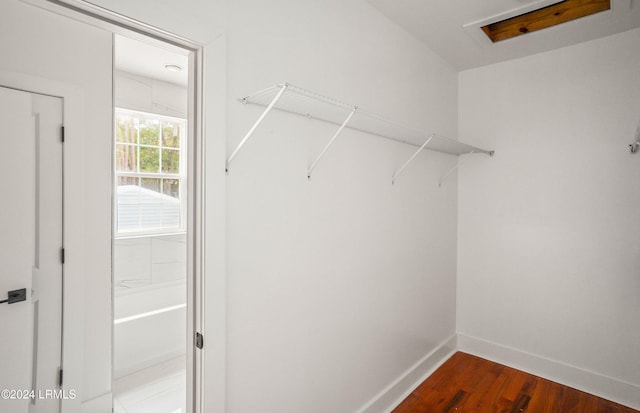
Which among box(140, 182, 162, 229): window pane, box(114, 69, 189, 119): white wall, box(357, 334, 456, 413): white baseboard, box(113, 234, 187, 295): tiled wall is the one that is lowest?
box(357, 334, 456, 413): white baseboard

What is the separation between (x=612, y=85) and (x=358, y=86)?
199 centimetres

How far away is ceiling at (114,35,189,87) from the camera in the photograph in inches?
98.0

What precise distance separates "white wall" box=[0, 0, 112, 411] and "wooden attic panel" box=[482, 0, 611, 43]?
2.74 metres

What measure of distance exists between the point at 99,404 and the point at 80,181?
153 centimetres

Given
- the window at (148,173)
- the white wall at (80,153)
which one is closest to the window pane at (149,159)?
the window at (148,173)

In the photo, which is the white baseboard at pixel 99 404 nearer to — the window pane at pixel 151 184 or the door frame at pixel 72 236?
the door frame at pixel 72 236

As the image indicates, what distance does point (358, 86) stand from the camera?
1817 millimetres

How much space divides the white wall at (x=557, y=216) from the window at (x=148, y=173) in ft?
9.86

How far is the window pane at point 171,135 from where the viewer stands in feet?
11.3

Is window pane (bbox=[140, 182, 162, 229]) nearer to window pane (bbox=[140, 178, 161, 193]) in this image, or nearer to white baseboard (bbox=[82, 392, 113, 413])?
window pane (bbox=[140, 178, 161, 193])

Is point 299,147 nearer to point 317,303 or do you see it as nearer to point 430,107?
point 317,303

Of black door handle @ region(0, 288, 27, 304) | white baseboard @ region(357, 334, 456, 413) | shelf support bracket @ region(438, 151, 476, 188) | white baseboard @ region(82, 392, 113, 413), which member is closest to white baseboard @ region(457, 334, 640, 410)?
white baseboard @ region(357, 334, 456, 413)

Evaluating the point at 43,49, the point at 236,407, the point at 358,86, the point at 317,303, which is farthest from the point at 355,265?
the point at 43,49

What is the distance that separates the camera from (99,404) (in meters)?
2.17
